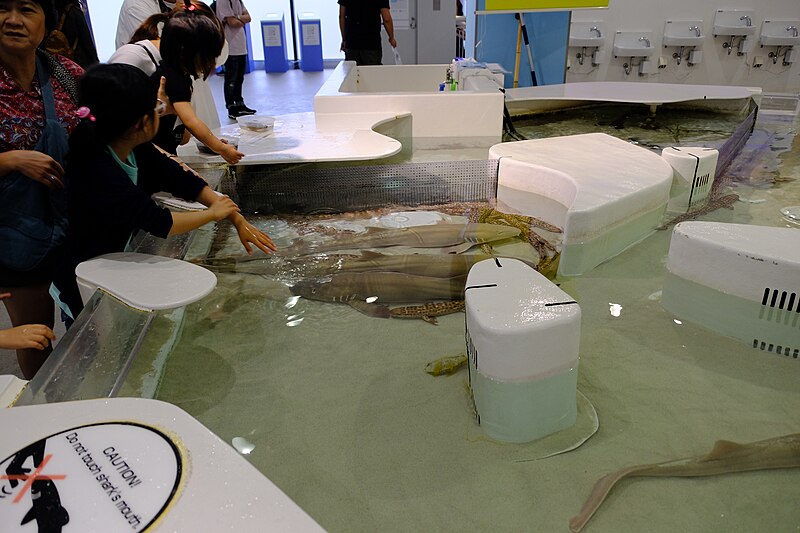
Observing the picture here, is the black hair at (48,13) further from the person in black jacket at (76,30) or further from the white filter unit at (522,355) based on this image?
the white filter unit at (522,355)

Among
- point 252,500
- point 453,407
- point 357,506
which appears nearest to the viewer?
point 252,500

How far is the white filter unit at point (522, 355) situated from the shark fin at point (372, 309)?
2.92 ft

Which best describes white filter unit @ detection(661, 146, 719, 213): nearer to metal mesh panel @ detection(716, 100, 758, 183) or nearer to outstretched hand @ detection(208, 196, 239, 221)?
metal mesh panel @ detection(716, 100, 758, 183)

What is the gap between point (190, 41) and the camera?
117 inches

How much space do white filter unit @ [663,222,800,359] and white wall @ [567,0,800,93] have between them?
7246 mm

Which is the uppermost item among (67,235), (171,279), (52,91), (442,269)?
(52,91)

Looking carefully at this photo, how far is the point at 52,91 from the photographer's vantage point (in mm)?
2268

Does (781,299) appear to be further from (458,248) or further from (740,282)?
(458,248)

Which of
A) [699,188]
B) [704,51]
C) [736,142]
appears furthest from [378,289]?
[704,51]

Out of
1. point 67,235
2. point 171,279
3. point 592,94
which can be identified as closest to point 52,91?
point 67,235

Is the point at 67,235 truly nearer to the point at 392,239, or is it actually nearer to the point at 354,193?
the point at 392,239

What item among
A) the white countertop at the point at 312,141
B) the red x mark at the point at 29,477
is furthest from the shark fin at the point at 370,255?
the red x mark at the point at 29,477

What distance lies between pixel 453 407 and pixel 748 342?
1.64 m

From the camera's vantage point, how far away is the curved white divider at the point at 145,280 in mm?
2184
